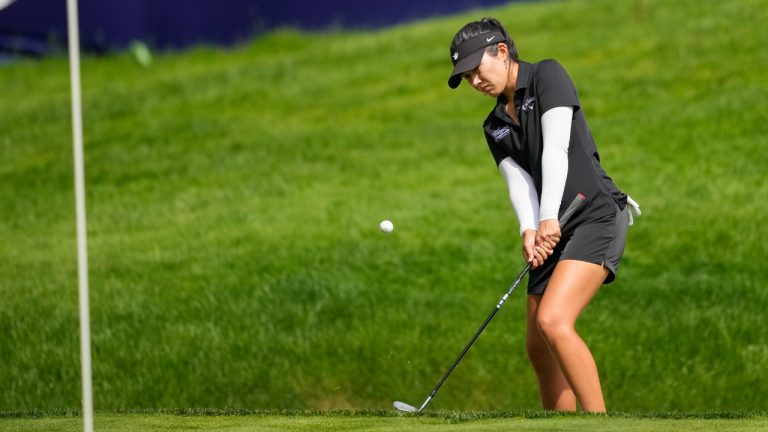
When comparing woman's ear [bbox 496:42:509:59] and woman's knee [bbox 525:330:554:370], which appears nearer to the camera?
woman's ear [bbox 496:42:509:59]

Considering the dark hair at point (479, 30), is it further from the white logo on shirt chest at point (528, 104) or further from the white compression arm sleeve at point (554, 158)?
the white compression arm sleeve at point (554, 158)

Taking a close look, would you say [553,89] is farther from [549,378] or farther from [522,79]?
[549,378]

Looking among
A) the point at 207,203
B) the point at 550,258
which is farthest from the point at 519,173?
the point at 207,203

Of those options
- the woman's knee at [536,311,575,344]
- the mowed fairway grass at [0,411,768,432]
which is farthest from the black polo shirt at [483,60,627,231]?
the mowed fairway grass at [0,411,768,432]

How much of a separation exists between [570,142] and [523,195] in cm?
35

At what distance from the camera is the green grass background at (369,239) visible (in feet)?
35.8

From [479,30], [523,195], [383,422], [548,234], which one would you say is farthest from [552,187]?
[383,422]

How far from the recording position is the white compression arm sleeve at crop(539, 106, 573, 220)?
237 inches

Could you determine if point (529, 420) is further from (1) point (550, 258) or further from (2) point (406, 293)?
(2) point (406, 293)

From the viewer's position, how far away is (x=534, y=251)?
242 inches

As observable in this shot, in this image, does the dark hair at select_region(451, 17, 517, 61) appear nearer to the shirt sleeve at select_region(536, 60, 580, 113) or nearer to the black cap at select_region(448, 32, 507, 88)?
the black cap at select_region(448, 32, 507, 88)

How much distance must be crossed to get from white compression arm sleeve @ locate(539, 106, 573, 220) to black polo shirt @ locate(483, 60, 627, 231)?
8 cm

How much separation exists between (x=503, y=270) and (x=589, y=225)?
250 inches

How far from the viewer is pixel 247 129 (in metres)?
20.1
